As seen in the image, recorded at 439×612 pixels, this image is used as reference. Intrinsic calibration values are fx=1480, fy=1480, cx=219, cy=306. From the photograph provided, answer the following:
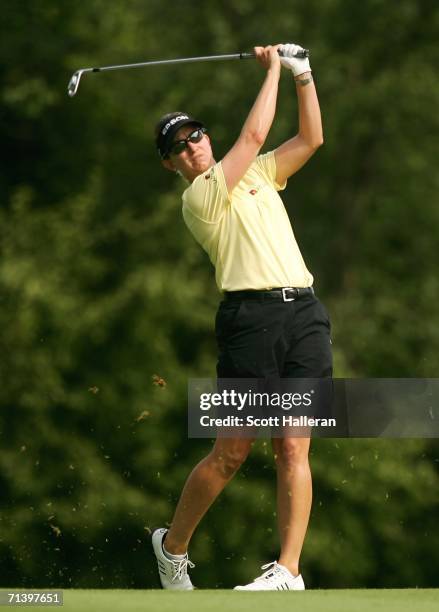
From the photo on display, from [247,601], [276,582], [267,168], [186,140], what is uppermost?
[186,140]

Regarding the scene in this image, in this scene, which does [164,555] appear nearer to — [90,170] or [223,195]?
[223,195]

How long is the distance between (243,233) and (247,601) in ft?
4.56

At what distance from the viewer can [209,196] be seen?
5375 millimetres

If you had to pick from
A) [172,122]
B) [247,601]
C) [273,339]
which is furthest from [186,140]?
[247,601]

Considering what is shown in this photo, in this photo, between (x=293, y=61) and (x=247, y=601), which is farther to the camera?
(x=293, y=61)

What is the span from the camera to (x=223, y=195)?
17.6ft

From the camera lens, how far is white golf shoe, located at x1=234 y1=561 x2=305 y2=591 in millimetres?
5375

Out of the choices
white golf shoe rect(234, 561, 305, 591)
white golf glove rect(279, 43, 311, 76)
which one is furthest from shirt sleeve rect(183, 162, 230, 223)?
white golf shoe rect(234, 561, 305, 591)

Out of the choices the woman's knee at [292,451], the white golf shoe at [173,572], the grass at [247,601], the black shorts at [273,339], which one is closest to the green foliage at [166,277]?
the white golf shoe at [173,572]

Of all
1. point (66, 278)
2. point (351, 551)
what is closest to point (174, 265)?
point (66, 278)

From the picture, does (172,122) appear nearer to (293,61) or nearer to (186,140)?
(186,140)

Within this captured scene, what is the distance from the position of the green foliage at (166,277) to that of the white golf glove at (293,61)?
449 cm

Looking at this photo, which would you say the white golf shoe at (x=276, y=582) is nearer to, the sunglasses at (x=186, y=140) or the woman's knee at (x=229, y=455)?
the woman's knee at (x=229, y=455)

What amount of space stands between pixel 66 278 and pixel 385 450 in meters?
2.85
